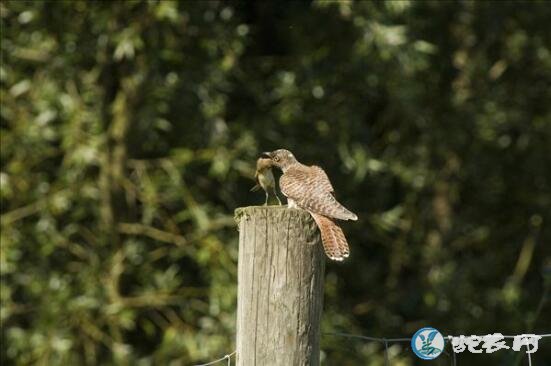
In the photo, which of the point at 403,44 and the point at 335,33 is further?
the point at 335,33

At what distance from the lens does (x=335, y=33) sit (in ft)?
28.5

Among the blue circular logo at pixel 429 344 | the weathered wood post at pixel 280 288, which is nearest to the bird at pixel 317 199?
the weathered wood post at pixel 280 288

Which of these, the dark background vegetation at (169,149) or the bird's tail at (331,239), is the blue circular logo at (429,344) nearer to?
the bird's tail at (331,239)

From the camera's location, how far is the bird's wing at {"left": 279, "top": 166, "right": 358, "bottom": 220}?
415cm

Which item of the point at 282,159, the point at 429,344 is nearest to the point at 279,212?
the point at 429,344

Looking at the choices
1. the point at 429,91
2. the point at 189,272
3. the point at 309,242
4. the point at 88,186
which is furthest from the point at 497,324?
the point at 309,242

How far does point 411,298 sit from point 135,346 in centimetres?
242

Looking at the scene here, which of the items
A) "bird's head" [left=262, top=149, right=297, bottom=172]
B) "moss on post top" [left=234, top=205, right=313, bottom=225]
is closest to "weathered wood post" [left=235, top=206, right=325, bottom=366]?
"moss on post top" [left=234, top=205, right=313, bottom=225]

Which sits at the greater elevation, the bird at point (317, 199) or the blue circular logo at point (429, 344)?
the bird at point (317, 199)

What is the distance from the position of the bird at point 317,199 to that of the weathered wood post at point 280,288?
11cm

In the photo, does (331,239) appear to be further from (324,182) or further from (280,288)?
(324,182)

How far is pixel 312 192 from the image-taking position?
4.42 meters

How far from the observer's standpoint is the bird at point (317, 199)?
378 cm

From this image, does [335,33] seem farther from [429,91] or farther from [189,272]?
[189,272]
